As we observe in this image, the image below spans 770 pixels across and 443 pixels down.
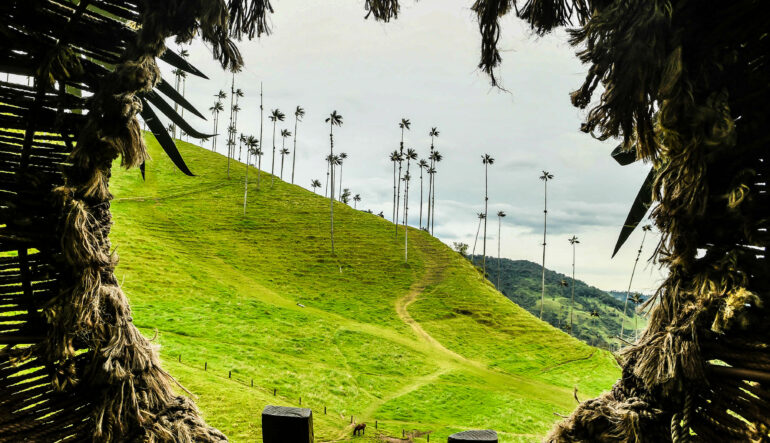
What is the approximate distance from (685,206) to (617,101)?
1.69ft

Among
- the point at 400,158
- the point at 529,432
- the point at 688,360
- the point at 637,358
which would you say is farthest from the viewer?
the point at 400,158

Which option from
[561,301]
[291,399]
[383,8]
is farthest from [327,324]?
[561,301]

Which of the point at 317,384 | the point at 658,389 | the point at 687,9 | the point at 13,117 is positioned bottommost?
the point at 317,384

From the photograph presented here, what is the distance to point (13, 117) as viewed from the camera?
1.84 meters

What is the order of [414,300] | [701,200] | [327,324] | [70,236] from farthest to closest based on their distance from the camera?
[414,300] → [327,324] → [70,236] → [701,200]

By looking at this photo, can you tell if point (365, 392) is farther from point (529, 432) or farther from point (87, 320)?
point (87, 320)

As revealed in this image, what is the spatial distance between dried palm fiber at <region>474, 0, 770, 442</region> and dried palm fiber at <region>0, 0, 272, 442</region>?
200 centimetres

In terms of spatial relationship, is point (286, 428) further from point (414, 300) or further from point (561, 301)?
point (561, 301)

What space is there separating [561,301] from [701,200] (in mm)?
153627

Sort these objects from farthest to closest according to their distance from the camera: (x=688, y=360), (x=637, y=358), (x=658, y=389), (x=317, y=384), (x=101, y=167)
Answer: (x=317, y=384) → (x=101, y=167) → (x=637, y=358) → (x=658, y=389) → (x=688, y=360)

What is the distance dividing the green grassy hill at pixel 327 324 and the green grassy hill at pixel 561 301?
221 ft

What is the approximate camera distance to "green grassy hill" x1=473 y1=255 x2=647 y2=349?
117 metres

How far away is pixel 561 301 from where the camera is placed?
138500 mm

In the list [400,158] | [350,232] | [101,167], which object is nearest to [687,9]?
[101,167]
